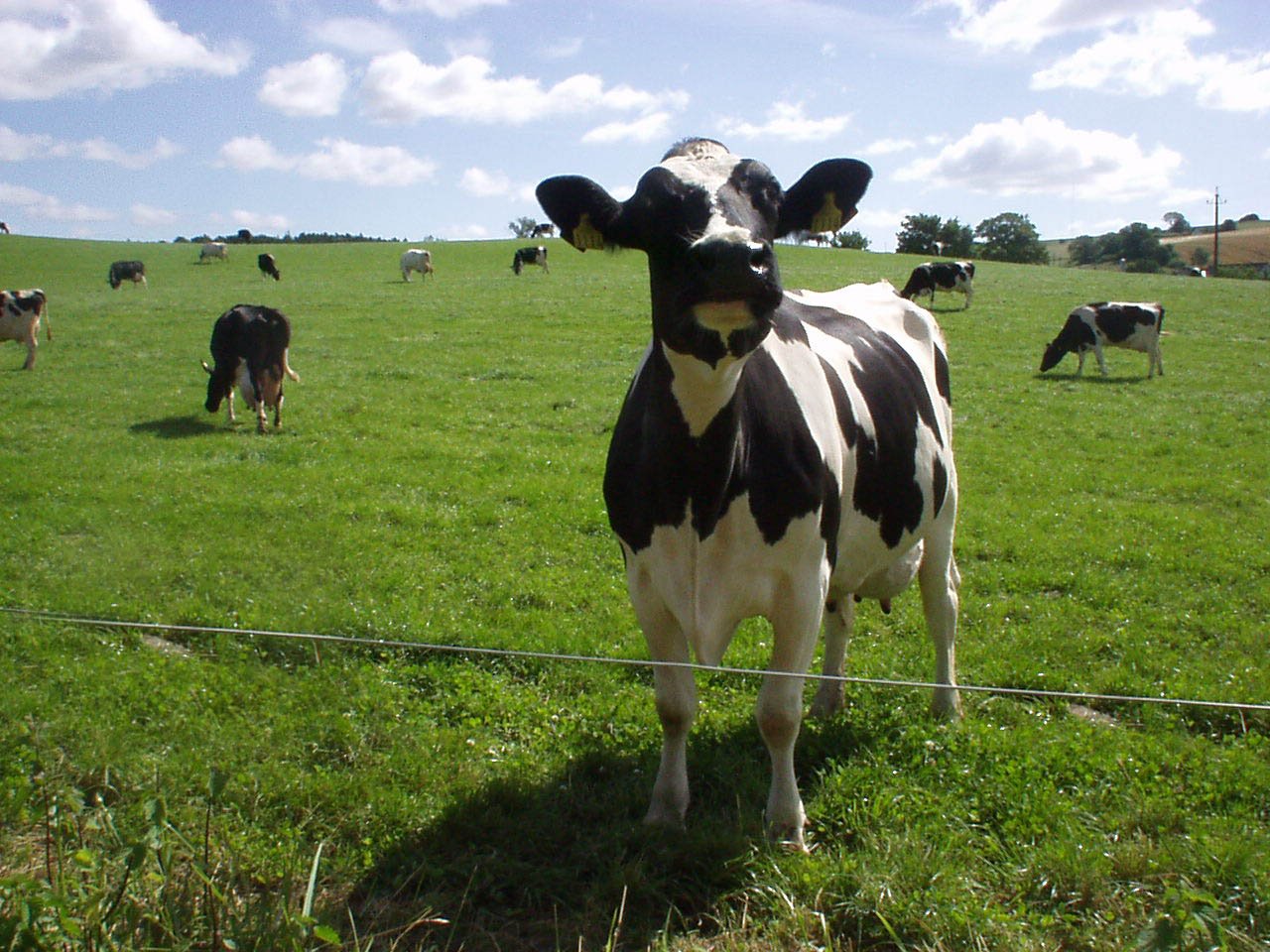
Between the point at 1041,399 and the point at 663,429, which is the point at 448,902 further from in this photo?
the point at 1041,399

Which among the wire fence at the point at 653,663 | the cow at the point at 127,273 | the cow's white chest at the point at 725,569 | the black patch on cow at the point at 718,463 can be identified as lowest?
the wire fence at the point at 653,663

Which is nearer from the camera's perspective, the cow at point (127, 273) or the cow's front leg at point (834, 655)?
the cow's front leg at point (834, 655)

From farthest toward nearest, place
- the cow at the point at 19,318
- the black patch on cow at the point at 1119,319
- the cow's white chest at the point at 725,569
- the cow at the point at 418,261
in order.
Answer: the cow at the point at 418,261
the black patch on cow at the point at 1119,319
the cow at the point at 19,318
the cow's white chest at the point at 725,569

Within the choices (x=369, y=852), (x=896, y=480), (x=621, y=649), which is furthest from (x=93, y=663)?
(x=896, y=480)

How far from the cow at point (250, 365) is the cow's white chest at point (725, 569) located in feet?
39.2

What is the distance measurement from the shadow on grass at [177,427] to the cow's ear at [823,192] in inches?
471

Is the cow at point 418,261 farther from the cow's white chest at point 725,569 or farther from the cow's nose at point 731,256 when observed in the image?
the cow's nose at point 731,256

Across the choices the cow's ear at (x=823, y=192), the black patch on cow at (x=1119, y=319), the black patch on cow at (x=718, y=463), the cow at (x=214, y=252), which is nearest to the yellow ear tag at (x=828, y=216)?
the cow's ear at (x=823, y=192)

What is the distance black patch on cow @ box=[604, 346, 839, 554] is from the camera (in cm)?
403

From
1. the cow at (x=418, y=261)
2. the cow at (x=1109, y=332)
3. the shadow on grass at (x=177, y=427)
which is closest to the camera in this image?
the shadow on grass at (x=177, y=427)

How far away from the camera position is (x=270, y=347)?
51.3 feet

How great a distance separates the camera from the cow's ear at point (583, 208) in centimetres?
398

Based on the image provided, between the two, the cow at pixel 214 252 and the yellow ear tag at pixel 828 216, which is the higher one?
the cow at pixel 214 252

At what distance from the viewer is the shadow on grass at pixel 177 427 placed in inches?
563
